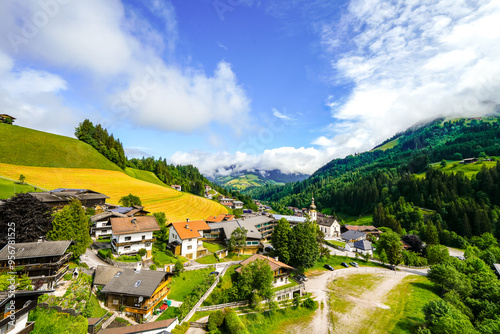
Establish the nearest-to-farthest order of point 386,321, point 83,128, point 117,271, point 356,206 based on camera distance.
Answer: point 117,271 → point 386,321 → point 83,128 → point 356,206

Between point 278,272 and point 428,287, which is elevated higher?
point 278,272

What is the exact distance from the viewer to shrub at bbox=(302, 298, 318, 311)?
3978 centimetres

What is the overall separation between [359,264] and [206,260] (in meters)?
48.4

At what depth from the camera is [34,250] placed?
2838cm

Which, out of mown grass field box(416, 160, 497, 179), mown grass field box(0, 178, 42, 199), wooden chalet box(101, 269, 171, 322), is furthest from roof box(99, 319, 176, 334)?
mown grass field box(416, 160, 497, 179)

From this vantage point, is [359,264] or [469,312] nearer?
[469,312]

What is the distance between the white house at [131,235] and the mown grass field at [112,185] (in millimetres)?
28838

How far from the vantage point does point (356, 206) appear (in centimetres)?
16838

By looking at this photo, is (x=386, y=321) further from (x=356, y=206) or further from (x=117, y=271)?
(x=356, y=206)

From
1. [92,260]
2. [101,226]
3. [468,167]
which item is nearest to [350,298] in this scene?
[92,260]

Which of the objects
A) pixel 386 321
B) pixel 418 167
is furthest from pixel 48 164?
pixel 418 167

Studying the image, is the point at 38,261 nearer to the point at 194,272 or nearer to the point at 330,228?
the point at 194,272

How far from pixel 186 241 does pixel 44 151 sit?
9682 cm

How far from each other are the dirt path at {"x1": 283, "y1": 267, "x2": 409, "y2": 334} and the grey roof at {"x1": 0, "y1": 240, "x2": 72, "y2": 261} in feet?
118
